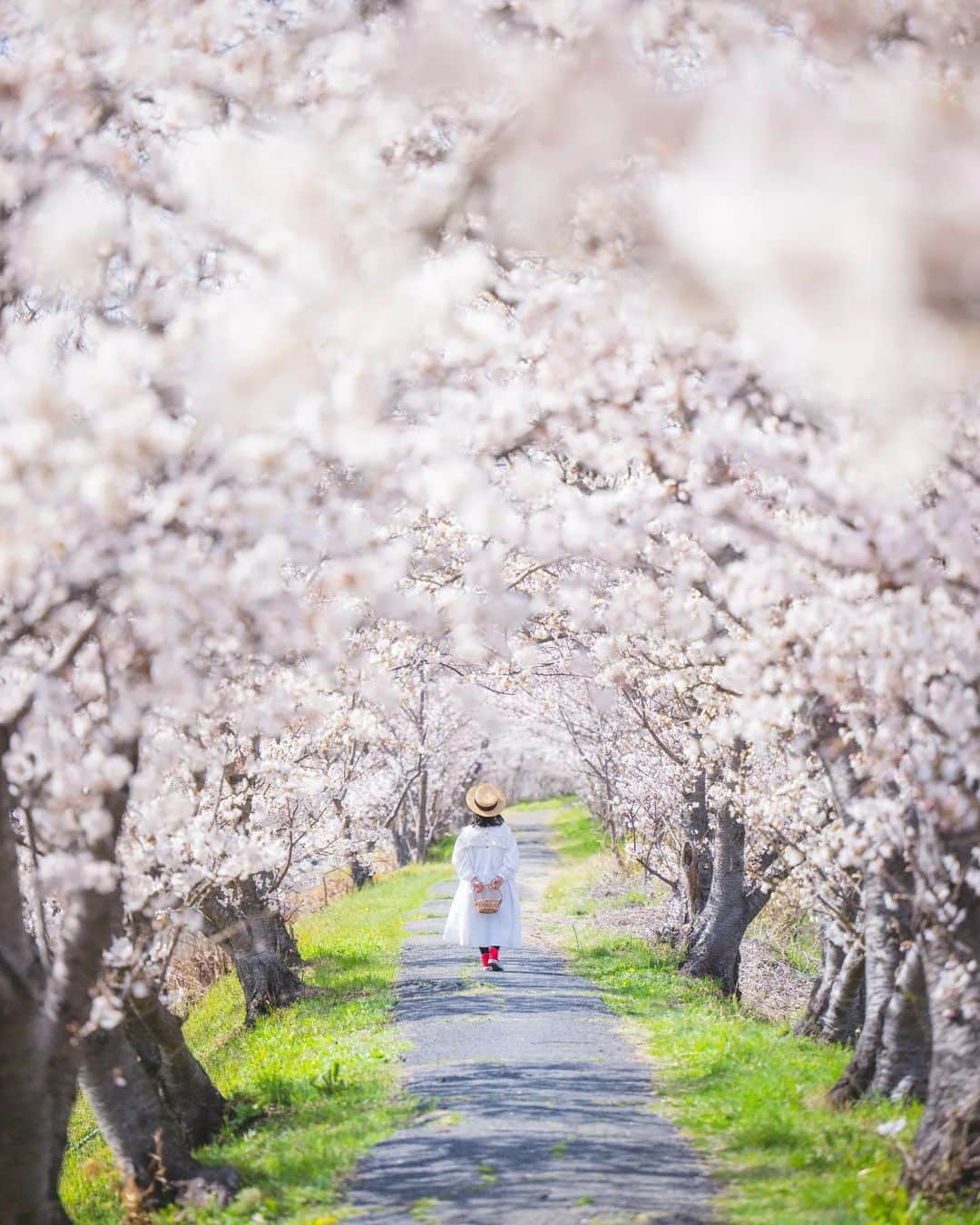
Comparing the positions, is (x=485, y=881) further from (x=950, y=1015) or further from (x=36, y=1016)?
(x=36, y=1016)

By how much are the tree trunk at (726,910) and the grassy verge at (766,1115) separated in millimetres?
499

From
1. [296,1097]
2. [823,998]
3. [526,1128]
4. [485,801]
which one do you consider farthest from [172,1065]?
[485,801]

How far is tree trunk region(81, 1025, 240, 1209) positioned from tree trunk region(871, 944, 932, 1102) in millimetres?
4143

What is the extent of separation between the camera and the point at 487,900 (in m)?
15.2

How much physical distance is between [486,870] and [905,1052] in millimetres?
7574

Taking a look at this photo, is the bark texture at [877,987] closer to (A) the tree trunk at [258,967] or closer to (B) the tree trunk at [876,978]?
(B) the tree trunk at [876,978]

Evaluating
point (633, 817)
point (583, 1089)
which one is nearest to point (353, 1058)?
point (583, 1089)

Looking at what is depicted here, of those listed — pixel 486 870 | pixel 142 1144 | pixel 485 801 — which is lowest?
pixel 142 1144

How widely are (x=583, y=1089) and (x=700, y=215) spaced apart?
22.0 ft

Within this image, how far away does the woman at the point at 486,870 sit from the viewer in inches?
599

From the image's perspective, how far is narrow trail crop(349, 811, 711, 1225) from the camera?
6.86 m

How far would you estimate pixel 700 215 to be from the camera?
4977 mm

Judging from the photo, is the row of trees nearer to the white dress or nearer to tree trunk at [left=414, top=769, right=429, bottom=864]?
the white dress

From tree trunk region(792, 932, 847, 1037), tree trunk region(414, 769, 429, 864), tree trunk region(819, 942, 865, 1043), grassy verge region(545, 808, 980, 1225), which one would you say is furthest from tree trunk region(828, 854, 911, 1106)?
tree trunk region(414, 769, 429, 864)
